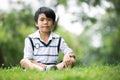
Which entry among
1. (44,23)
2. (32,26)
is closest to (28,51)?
(44,23)

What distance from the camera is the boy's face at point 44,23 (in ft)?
24.0

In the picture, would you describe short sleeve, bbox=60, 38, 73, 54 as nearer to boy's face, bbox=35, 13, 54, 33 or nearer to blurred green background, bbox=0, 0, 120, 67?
boy's face, bbox=35, 13, 54, 33

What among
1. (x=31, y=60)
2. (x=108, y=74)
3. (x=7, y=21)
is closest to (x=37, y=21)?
(x=31, y=60)

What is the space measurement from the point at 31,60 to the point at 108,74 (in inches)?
72.5

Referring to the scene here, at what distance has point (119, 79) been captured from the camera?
5363 millimetres

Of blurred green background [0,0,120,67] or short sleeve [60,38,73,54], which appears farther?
blurred green background [0,0,120,67]

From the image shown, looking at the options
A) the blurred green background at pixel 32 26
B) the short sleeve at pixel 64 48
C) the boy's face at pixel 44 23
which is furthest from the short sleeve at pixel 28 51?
the blurred green background at pixel 32 26

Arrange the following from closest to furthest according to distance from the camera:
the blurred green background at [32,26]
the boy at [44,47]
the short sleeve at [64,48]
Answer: the boy at [44,47]
the short sleeve at [64,48]
the blurred green background at [32,26]

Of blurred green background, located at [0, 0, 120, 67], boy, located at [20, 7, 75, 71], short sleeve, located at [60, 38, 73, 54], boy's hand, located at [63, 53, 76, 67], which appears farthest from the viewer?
blurred green background, located at [0, 0, 120, 67]

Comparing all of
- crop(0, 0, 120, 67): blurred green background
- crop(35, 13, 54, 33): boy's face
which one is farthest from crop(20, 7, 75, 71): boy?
crop(0, 0, 120, 67): blurred green background

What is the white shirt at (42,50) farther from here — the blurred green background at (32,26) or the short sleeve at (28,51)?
the blurred green background at (32,26)

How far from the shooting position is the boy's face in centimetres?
731

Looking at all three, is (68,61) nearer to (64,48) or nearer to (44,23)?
(64,48)

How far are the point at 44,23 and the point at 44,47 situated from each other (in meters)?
0.42
